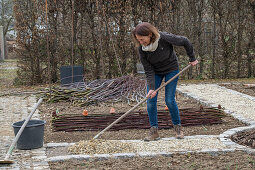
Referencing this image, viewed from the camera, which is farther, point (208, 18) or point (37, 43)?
point (208, 18)

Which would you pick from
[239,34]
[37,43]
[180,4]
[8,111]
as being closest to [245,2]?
[239,34]

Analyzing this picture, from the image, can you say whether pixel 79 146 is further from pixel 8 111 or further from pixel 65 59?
pixel 65 59

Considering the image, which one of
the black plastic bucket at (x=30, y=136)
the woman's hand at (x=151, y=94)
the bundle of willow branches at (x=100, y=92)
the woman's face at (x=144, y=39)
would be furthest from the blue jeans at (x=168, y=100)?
the bundle of willow branches at (x=100, y=92)

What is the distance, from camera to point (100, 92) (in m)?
8.48

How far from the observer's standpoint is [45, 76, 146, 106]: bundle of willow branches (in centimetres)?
820

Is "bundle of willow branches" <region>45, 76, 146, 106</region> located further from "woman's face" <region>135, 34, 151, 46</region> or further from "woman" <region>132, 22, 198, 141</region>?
"woman's face" <region>135, 34, 151, 46</region>

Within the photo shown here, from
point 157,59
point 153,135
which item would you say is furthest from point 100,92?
point 157,59

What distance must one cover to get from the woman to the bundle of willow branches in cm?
272

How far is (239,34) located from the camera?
11680 mm

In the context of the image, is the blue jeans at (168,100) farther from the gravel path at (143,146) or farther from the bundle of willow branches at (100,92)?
the bundle of willow branches at (100,92)

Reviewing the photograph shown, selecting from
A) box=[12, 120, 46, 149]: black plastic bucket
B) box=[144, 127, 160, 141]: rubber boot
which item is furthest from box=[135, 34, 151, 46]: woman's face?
box=[12, 120, 46, 149]: black plastic bucket

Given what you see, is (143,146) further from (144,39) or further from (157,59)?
(144,39)

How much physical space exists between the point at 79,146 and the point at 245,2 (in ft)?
28.1

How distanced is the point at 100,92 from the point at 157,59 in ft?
12.0
